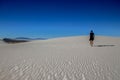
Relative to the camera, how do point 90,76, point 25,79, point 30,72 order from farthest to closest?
point 30,72, point 90,76, point 25,79

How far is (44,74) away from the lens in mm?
5629

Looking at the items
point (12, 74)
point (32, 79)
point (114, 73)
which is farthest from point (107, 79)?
point (12, 74)

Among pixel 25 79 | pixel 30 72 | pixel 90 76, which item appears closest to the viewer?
pixel 25 79

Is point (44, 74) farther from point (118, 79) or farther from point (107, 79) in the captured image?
point (118, 79)

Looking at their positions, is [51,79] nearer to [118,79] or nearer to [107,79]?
[107,79]

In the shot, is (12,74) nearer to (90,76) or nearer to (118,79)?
(90,76)

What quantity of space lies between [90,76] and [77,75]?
559 millimetres

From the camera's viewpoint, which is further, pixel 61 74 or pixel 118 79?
pixel 61 74

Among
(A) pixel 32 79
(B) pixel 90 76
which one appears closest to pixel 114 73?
(B) pixel 90 76

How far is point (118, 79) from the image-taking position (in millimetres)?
5078

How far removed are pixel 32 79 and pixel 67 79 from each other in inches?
55.9

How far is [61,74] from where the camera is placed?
5.66m

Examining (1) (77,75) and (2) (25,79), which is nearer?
(2) (25,79)

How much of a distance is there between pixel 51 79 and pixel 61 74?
700 mm
